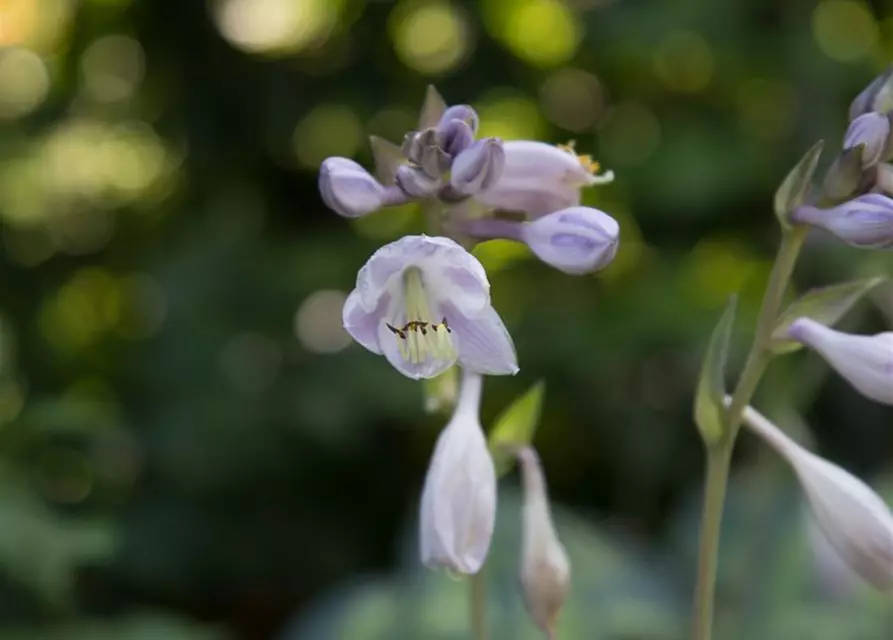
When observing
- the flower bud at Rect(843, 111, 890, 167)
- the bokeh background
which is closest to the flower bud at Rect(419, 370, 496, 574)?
the flower bud at Rect(843, 111, 890, 167)

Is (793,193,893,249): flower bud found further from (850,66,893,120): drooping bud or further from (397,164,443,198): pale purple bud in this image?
(397,164,443,198): pale purple bud

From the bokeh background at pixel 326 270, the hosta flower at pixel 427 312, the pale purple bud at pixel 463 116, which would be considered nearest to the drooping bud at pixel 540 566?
the hosta flower at pixel 427 312

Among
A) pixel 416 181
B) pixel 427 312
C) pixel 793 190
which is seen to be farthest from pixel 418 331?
pixel 793 190

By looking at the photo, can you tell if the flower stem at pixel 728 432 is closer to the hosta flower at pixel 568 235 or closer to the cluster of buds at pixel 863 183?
the cluster of buds at pixel 863 183

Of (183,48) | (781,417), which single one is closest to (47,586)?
(781,417)

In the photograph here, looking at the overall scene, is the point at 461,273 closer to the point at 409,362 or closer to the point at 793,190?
the point at 409,362

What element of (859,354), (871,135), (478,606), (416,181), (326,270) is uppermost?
(871,135)
